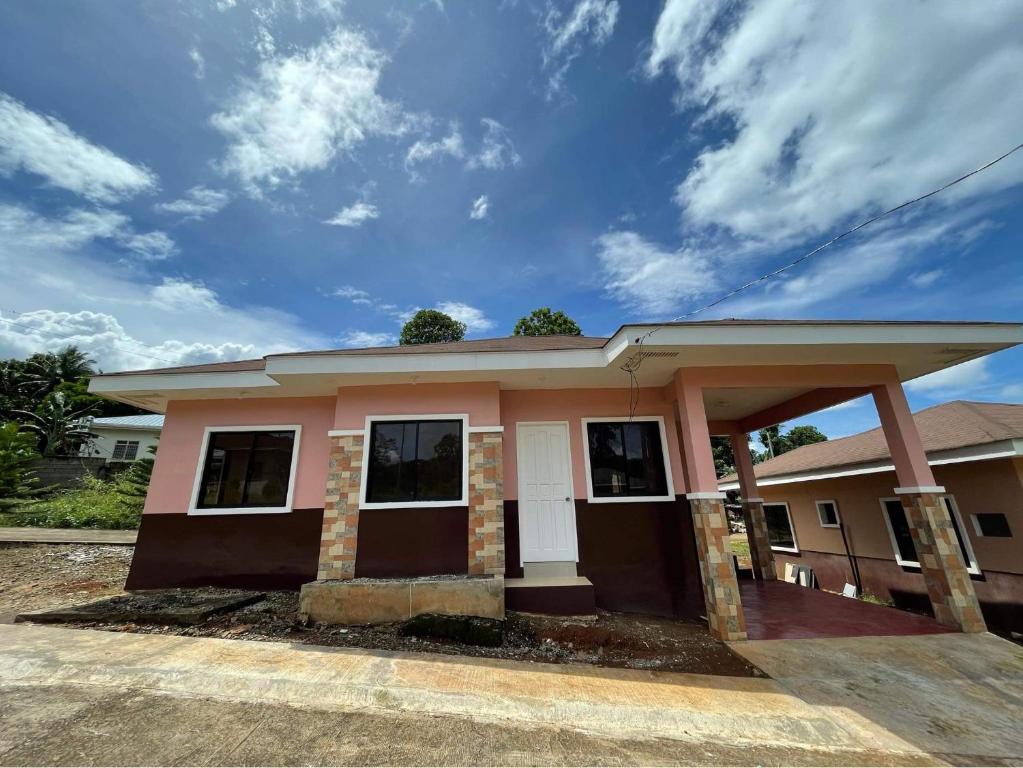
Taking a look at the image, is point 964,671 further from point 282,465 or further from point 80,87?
point 80,87

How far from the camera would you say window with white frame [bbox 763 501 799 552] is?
11116mm

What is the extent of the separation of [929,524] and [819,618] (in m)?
1.82

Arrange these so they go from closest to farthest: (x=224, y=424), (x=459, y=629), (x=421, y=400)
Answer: (x=459, y=629), (x=421, y=400), (x=224, y=424)

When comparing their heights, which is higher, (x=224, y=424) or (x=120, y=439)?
(x=120, y=439)

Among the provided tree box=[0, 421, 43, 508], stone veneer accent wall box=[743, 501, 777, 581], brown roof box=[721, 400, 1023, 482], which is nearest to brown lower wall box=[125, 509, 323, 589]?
stone veneer accent wall box=[743, 501, 777, 581]

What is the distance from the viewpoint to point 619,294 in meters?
9.11

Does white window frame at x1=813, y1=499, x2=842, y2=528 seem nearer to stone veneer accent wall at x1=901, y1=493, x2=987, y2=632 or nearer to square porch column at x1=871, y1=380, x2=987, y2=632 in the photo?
square porch column at x1=871, y1=380, x2=987, y2=632

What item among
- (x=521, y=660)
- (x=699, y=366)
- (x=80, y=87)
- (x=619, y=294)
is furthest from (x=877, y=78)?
(x=80, y=87)

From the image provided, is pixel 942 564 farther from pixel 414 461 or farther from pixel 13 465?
pixel 13 465

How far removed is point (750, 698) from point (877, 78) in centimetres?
624

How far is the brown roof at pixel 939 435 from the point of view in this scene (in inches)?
245

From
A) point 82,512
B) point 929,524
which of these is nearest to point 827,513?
point 929,524

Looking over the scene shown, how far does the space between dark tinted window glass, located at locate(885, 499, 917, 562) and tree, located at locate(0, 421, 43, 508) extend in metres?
22.3

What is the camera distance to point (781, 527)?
38.0 feet
